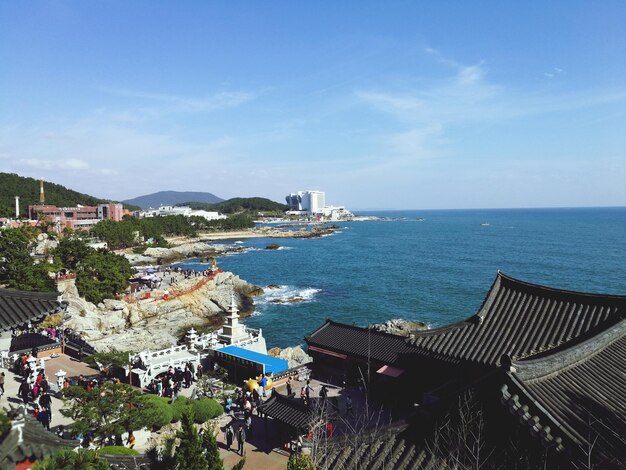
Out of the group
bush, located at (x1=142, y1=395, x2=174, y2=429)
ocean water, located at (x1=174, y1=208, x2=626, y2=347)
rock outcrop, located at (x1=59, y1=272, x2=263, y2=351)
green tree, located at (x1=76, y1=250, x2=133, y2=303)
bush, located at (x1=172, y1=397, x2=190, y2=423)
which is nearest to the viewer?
bush, located at (x1=142, y1=395, x2=174, y2=429)

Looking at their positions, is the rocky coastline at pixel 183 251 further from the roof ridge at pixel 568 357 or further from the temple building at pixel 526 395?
the roof ridge at pixel 568 357

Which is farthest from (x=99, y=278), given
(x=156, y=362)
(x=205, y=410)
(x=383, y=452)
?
(x=383, y=452)

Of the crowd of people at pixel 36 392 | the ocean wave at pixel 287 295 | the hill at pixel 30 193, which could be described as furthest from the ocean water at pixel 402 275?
the hill at pixel 30 193

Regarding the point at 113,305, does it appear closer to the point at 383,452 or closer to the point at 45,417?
the point at 45,417

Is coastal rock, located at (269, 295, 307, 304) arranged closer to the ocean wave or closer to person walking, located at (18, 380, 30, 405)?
the ocean wave

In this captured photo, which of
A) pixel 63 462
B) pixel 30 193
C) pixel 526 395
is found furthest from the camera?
pixel 30 193

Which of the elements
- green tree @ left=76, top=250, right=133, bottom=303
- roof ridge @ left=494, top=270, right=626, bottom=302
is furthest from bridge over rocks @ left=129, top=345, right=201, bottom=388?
green tree @ left=76, top=250, right=133, bottom=303
